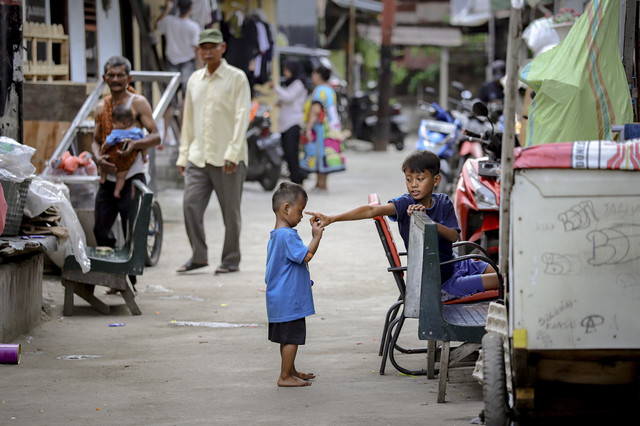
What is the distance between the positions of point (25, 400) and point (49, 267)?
12.1 ft

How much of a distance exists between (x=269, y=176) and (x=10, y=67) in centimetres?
886

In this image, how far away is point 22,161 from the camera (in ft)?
21.3

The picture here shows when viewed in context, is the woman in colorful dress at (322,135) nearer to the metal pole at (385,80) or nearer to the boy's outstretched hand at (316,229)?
the metal pole at (385,80)

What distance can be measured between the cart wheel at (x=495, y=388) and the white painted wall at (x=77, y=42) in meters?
9.54

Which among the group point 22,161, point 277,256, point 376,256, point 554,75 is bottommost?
point 376,256

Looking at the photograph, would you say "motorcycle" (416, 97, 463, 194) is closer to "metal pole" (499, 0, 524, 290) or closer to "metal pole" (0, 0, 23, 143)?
"metal pole" (0, 0, 23, 143)

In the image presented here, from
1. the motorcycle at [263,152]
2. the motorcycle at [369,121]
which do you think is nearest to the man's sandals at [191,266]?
the motorcycle at [263,152]

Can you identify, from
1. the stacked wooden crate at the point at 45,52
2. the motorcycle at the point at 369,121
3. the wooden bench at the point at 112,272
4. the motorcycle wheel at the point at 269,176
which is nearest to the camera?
the wooden bench at the point at 112,272

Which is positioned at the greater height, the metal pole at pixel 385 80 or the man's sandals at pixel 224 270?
the metal pole at pixel 385 80

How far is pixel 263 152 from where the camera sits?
51.0 feet

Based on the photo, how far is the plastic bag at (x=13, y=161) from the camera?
6352 millimetres

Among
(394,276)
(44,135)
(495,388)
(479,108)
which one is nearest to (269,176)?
(44,135)

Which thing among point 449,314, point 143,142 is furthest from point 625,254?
point 143,142

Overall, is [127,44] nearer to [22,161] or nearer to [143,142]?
[143,142]
